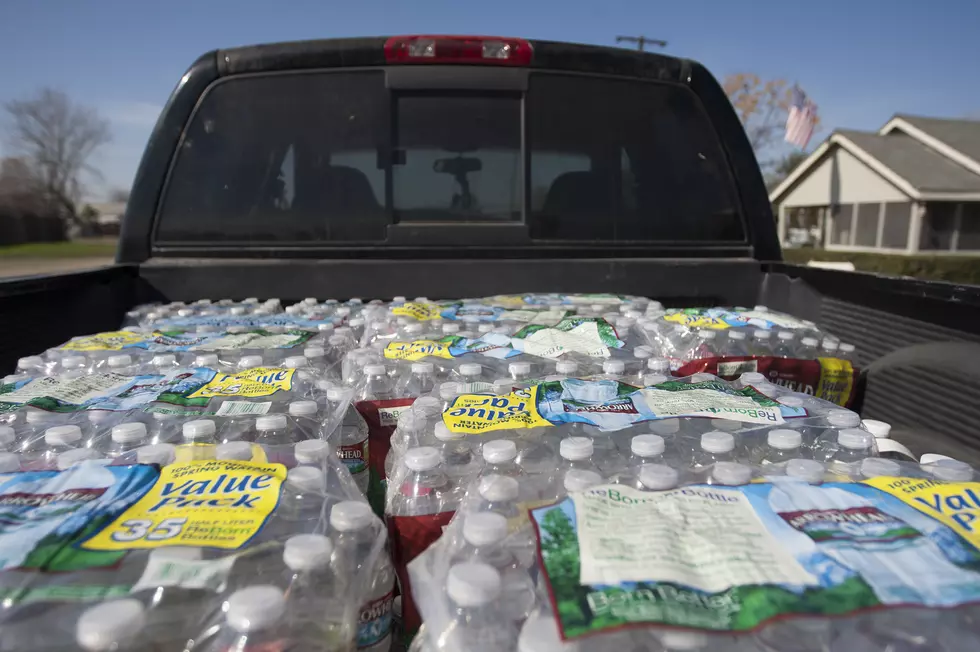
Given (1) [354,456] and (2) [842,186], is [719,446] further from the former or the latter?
Answer: (2) [842,186]

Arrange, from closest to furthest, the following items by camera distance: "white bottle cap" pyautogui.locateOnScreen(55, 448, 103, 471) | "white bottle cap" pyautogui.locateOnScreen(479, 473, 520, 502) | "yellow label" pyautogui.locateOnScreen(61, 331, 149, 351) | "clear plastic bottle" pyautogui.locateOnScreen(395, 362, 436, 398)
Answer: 1. "white bottle cap" pyautogui.locateOnScreen(479, 473, 520, 502)
2. "white bottle cap" pyautogui.locateOnScreen(55, 448, 103, 471)
3. "clear plastic bottle" pyautogui.locateOnScreen(395, 362, 436, 398)
4. "yellow label" pyautogui.locateOnScreen(61, 331, 149, 351)

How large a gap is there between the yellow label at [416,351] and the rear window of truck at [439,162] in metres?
0.84

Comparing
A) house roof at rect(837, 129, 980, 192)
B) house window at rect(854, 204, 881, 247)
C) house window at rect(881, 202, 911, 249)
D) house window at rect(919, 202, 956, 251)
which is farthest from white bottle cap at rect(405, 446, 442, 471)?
house window at rect(854, 204, 881, 247)

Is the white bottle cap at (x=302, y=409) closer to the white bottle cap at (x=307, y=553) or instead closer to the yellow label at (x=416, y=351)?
the yellow label at (x=416, y=351)

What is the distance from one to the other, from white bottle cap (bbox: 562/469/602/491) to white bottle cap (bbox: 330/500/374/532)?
0.37 m

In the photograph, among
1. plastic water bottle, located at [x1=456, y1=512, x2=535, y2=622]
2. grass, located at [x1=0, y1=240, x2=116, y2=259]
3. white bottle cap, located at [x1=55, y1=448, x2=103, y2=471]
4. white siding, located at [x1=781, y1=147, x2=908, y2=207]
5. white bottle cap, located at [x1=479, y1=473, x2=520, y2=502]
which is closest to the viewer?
plastic water bottle, located at [x1=456, y1=512, x2=535, y2=622]

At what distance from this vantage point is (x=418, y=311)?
244 cm

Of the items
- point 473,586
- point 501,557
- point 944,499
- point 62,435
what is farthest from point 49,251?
point 944,499

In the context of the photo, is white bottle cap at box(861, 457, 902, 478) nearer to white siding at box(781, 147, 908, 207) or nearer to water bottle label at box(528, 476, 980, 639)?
water bottle label at box(528, 476, 980, 639)

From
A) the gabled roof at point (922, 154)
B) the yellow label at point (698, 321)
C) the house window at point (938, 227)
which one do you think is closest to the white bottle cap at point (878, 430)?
the yellow label at point (698, 321)

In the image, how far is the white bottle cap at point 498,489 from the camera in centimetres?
116

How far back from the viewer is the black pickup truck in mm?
2588

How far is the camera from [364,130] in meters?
2.62

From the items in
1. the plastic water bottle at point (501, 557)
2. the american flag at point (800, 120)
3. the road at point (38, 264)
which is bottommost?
the road at point (38, 264)
